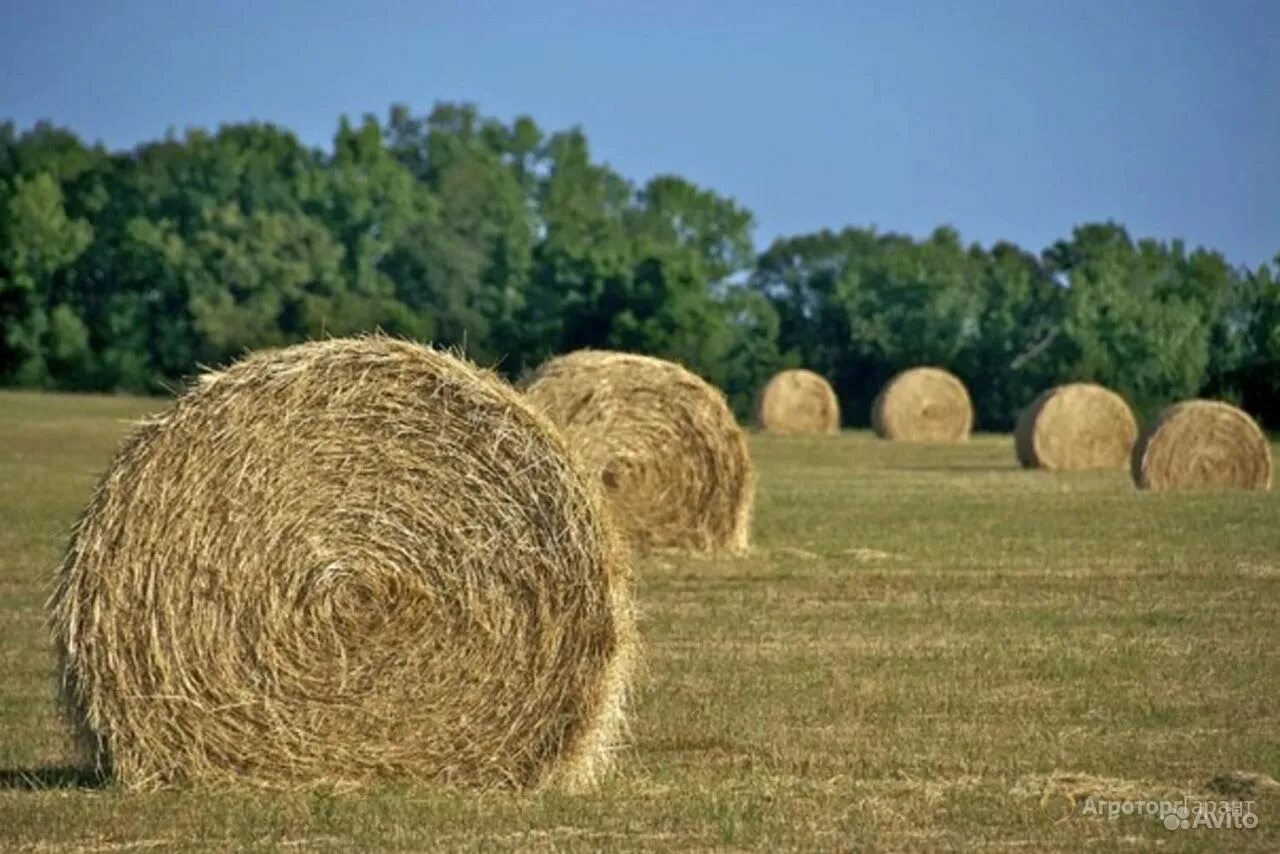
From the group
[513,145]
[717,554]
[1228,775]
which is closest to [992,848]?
[1228,775]

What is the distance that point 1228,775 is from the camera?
10586mm

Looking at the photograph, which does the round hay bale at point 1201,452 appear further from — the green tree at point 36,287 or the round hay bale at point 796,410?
the green tree at point 36,287

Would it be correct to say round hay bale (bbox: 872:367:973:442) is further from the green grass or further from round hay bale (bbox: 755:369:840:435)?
the green grass

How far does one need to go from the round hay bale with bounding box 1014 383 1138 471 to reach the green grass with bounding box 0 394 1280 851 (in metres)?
12.9

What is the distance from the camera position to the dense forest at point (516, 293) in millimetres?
65000

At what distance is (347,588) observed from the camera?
11383 millimetres

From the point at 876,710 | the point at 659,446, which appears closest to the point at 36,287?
the point at 659,446

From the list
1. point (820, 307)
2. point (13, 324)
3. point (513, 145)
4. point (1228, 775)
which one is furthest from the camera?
point (513, 145)

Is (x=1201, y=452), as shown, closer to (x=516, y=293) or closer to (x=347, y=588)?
(x=347, y=588)

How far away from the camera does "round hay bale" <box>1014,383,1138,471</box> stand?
3769cm

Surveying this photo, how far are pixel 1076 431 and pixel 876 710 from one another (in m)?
25.8

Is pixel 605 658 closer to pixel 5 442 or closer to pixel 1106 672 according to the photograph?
pixel 1106 672

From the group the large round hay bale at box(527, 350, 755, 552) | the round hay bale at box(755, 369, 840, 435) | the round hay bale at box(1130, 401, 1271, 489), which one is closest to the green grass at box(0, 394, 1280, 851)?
the large round hay bale at box(527, 350, 755, 552)

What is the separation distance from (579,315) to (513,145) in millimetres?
64126
